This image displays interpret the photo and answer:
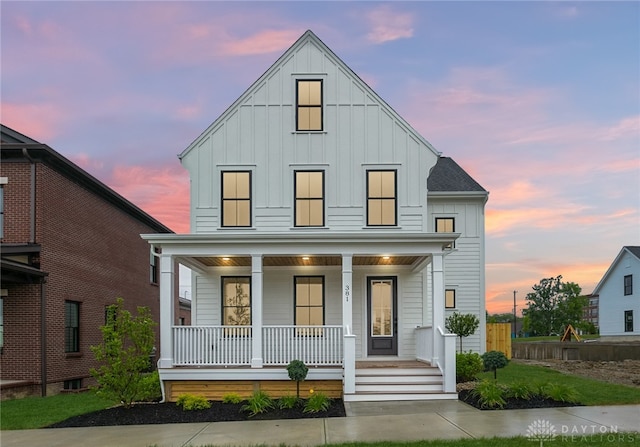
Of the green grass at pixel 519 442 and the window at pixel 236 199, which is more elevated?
the window at pixel 236 199

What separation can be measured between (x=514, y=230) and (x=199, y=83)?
15.2 meters

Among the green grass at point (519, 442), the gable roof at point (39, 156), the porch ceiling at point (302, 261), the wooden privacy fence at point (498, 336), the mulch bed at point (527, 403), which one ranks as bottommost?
the wooden privacy fence at point (498, 336)

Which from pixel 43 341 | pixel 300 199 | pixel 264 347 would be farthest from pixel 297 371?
pixel 43 341

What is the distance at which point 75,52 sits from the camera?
18625 millimetres

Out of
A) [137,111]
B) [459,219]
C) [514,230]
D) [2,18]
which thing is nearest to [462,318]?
[459,219]

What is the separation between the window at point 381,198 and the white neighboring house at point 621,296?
30.3 metres

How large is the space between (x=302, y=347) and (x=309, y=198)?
14.8 ft

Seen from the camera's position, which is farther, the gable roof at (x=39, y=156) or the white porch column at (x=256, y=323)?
the gable roof at (x=39, y=156)

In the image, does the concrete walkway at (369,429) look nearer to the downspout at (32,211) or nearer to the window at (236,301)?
the window at (236,301)

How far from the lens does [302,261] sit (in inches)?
685

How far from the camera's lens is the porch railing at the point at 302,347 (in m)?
15.3

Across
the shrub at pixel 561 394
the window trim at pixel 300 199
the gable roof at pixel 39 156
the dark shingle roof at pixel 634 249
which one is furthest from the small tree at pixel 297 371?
the dark shingle roof at pixel 634 249

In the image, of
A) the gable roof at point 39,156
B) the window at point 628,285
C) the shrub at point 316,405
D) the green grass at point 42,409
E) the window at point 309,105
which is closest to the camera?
the green grass at point 42,409

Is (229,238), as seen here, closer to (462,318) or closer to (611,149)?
(462,318)
